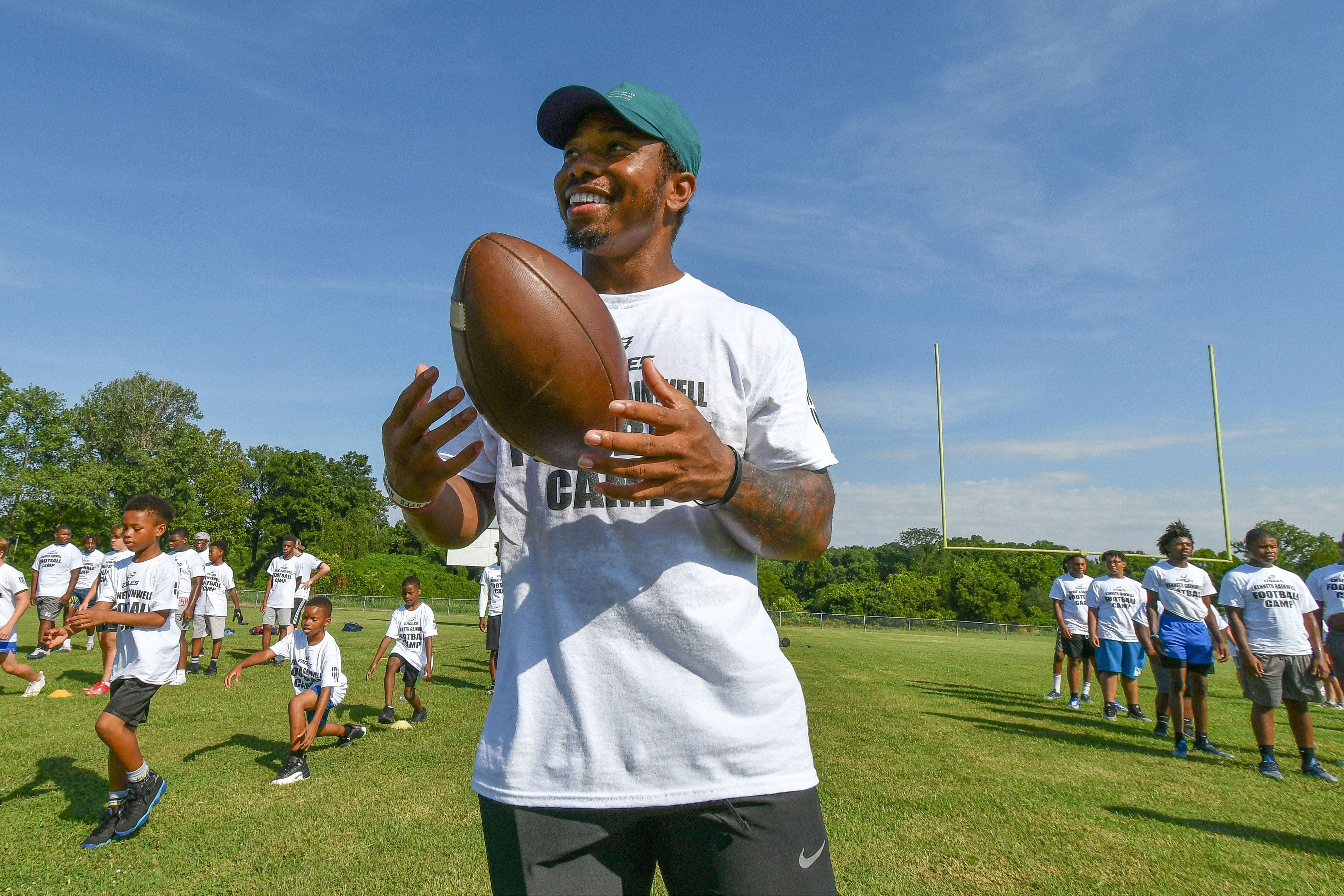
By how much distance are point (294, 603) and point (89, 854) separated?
986 centimetres

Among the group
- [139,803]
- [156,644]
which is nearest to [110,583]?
[156,644]

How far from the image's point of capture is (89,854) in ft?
15.9

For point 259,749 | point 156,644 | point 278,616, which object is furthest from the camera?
point 278,616

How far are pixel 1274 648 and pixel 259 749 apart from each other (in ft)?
31.2

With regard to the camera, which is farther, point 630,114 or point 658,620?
point 630,114

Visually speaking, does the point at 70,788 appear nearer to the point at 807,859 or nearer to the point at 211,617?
the point at 807,859

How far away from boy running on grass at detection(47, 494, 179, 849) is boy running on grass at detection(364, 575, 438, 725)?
2737mm

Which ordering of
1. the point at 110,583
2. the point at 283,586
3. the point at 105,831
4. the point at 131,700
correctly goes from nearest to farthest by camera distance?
the point at 105,831, the point at 131,700, the point at 110,583, the point at 283,586

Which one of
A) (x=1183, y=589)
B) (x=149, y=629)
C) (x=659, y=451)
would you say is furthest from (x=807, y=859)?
(x=1183, y=589)

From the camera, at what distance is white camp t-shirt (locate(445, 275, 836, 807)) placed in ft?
4.85

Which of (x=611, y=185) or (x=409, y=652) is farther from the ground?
(x=611, y=185)

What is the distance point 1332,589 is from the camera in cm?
756

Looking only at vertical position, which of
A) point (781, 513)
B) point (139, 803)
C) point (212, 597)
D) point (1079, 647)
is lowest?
point (139, 803)

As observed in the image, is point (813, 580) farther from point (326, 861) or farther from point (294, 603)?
point (326, 861)
